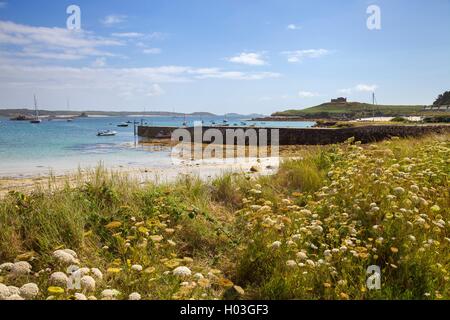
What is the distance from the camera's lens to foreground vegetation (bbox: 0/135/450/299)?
3.91 meters

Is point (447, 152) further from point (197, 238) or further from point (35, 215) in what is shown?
point (35, 215)

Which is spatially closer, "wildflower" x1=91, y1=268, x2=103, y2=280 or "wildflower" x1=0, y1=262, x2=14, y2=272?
"wildflower" x1=91, y1=268, x2=103, y2=280

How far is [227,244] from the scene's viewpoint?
222 inches

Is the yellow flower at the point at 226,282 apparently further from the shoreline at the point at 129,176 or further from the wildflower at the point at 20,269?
the shoreline at the point at 129,176

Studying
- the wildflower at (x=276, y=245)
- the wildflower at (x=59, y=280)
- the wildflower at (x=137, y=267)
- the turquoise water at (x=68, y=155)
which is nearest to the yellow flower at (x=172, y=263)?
the wildflower at (x=137, y=267)

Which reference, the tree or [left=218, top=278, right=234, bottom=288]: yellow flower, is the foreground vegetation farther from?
the tree

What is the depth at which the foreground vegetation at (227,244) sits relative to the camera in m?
3.91

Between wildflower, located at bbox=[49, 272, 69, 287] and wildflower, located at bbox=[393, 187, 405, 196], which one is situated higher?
wildflower, located at bbox=[393, 187, 405, 196]

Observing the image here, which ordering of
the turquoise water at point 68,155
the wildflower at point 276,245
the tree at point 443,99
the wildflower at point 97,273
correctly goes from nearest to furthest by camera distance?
the wildflower at point 97,273, the wildflower at point 276,245, the turquoise water at point 68,155, the tree at point 443,99

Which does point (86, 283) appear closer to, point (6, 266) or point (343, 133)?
point (6, 266)

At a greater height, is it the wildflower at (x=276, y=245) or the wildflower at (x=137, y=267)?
the wildflower at (x=276, y=245)

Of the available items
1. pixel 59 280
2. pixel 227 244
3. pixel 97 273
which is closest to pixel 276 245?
pixel 227 244

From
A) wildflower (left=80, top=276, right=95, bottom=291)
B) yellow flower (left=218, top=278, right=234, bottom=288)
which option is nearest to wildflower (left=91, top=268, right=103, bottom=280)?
wildflower (left=80, top=276, right=95, bottom=291)

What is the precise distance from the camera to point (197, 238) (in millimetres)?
5777
